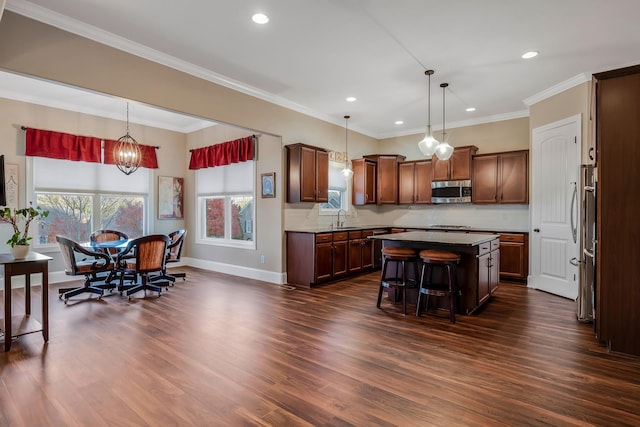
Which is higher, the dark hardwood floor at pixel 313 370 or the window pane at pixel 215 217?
the window pane at pixel 215 217

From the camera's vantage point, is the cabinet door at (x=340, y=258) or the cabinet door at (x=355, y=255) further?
the cabinet door at (x=355, y=255)

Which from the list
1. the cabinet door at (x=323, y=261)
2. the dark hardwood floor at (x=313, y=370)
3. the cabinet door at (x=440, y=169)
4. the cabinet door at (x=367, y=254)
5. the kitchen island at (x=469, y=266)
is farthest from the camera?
the cabinet door at (x=440, y=169)

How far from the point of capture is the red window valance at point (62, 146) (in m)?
5.22

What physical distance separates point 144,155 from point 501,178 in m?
6.75

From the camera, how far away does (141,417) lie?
76.8 inches

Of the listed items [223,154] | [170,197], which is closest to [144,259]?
[223,154]

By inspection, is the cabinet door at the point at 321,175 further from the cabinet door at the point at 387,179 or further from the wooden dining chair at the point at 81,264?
the wooden dining chair at the point at 81,264

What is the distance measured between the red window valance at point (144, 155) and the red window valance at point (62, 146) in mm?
128

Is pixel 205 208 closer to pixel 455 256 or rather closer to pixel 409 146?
pixel 409 146

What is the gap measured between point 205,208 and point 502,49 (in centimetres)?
591

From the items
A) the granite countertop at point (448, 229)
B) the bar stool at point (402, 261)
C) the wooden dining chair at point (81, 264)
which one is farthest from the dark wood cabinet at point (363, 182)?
the wooden dining chair at point (81, 264)

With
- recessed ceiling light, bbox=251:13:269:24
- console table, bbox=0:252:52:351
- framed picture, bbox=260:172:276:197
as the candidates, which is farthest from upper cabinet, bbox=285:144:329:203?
console table, bbox=0:252:52:351

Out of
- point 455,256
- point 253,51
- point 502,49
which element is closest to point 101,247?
point 253,51

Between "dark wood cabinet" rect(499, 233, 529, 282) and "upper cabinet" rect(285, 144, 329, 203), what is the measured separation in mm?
3282
